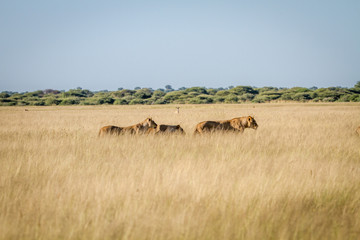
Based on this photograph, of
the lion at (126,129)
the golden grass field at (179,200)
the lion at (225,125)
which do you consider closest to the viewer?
the golden grass field at (179,200)

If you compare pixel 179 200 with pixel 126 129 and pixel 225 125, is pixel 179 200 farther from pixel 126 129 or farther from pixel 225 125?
pixel 225 125

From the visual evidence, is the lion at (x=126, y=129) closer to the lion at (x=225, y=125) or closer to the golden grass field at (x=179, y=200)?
the lion at (x=225, y=125)

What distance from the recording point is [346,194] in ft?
15.0

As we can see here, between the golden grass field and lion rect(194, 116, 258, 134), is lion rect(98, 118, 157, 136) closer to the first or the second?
lion rect(194, 116, 258, 134)

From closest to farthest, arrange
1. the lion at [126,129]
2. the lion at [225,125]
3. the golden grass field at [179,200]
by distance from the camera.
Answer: the golden grass field at [179,200]
the lion at [126,129]
the lion at [225,125]

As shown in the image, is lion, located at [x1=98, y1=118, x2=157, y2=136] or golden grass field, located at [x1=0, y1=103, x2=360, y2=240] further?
lion, located at [x1=98, y1=118, x2=157, y2=136]

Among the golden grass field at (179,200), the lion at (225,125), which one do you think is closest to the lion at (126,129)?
the lion at (225,125)

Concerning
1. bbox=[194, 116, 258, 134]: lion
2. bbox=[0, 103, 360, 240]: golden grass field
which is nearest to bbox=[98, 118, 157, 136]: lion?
bbox=[194, 116, 258, 134]: lion

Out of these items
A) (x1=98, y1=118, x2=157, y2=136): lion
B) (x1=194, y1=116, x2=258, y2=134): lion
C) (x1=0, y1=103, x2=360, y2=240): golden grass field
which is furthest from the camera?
(x1=194, y1=116, x2=258, y2=134): lion

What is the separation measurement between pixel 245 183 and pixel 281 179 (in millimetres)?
784

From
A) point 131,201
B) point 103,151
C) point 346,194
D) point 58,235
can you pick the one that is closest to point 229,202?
point 131,201

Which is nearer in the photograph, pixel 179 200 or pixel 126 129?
pixel 179 200

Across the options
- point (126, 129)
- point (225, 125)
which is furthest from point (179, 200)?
point (225, 125)

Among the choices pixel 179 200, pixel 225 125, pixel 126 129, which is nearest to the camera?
pixel 179 200
